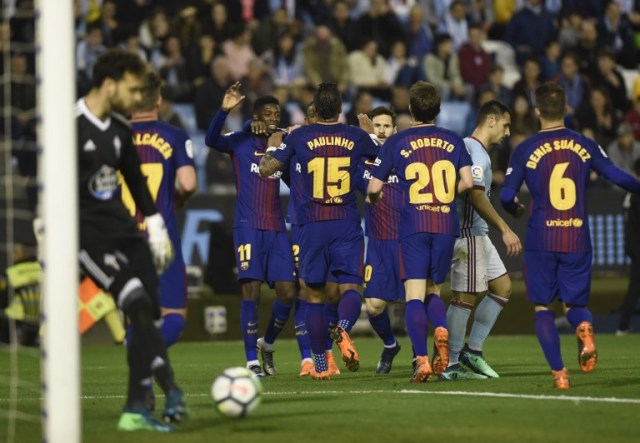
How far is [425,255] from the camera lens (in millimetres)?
10969

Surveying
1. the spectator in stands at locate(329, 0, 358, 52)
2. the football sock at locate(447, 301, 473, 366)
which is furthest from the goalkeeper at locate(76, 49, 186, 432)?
the spectator in stands at locate(329, 0, 358, 52)

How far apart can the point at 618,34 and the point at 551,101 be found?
1598 cm

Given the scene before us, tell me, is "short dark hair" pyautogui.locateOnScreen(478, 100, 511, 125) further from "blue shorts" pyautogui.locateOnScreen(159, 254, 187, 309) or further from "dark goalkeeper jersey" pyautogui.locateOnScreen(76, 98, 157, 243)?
"dark goalkeeper jersey" pyautogui.locateOnScreen(76, 98, 157, 243)

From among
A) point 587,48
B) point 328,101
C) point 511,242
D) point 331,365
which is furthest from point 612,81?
point 511,242

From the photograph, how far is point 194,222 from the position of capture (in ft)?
61.0

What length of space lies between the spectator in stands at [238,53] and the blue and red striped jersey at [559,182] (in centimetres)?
1205

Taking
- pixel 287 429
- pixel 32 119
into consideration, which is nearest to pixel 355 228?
pixel 287 429

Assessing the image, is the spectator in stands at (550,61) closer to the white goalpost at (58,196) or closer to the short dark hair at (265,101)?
the short dark hair at (265,101)

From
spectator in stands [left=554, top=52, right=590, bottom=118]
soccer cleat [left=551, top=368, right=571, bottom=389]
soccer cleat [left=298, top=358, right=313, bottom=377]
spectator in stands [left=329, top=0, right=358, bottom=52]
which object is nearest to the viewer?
soccer cleat [left=551, top=368, right=571, bottom=389]

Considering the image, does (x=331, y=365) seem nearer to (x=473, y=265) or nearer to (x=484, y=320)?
(x=484, y=320)

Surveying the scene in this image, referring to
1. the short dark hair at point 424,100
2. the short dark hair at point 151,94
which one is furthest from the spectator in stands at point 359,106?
the short dark hair at point 151,94

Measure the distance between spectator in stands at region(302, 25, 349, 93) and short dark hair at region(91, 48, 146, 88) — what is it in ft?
46.9

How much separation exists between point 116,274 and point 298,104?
13.8m

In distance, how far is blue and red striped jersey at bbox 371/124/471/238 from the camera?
1095cm
